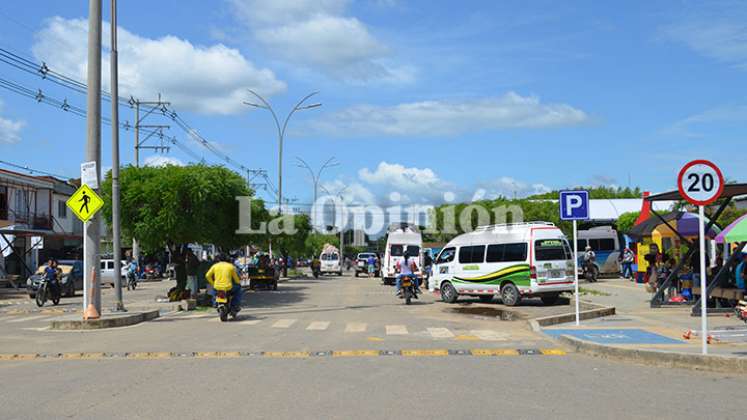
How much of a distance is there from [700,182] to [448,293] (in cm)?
1517

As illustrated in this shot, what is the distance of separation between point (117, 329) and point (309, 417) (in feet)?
36.3

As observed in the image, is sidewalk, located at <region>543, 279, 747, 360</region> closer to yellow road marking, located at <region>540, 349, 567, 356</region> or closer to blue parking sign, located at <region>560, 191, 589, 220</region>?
yellow road marking, located at <region>540, 349, 567, 356</region>

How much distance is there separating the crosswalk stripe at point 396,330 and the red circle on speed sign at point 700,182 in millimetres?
7147

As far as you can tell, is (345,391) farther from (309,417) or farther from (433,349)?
(433,349)

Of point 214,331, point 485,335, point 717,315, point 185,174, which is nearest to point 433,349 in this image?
point 485,335

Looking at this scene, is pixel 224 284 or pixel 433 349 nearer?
pixel 433 349

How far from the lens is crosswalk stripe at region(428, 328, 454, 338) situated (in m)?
15.5

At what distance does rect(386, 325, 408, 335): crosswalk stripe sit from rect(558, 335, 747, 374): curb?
4.64m

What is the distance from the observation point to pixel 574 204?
1538 cm

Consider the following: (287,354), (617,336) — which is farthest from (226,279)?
(617,336)

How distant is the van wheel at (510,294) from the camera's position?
2245cm

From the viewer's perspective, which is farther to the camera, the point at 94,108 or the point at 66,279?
the point at 66,279

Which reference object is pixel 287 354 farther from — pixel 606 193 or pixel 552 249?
pixel 606 193

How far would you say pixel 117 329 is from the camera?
56.0ft
